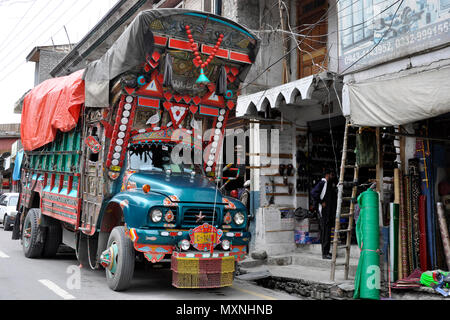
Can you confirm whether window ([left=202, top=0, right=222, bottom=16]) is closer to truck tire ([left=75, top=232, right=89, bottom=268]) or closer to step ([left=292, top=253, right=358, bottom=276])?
step ([left=292, top=253, right=358, bottom=276])

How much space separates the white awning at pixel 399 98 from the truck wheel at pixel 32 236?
7227 millimetres

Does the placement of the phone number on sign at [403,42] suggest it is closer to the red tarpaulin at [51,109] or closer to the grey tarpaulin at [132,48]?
the grey tarpaulin at [132,48]

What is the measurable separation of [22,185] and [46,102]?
138 inches

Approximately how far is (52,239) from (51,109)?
9.78ft

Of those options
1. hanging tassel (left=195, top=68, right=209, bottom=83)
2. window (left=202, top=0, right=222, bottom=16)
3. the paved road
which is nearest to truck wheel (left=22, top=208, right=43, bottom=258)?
the paved road

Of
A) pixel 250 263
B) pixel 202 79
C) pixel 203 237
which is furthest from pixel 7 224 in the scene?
pixel 203 237

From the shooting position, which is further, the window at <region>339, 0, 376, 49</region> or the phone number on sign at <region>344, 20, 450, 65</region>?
the window at <region>339, 0, 376, 49</region>

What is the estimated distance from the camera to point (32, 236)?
9.67 m

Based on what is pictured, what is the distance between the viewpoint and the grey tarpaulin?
6.55 m

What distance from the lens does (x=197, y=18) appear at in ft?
22.8

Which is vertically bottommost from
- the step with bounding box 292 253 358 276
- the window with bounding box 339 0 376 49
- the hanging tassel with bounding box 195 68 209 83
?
the step with bounding box 292 253 358 276

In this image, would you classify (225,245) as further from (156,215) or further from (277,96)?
(277,96)

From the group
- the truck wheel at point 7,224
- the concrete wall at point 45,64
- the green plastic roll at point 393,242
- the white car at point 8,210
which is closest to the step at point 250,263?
the green plastic roll at point 393,242

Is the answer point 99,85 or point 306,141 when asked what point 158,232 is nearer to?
point 99,85
